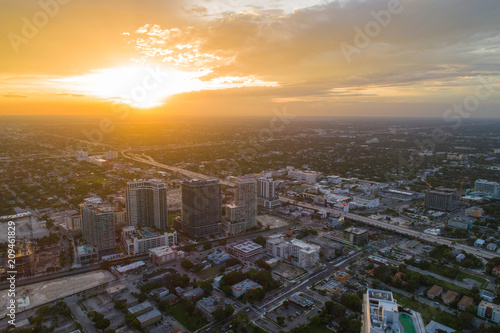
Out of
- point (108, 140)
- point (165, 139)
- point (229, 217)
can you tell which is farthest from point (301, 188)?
point (108, 140)

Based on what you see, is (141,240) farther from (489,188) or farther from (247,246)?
(489,188)

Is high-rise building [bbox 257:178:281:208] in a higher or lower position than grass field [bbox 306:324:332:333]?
higher

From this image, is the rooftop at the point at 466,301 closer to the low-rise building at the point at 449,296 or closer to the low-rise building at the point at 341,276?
the low-rise building at the point at 449,296

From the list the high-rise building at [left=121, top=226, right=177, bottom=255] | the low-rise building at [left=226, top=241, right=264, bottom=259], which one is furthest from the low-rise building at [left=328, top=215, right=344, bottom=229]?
the high-rise building at [left=121, top=226, right=177, bottom=255]

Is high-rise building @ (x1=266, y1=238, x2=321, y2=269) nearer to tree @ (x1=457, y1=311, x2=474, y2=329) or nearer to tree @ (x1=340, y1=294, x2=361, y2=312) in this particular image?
tree @ (x1=340, y1=294, x2=361, y2=312)

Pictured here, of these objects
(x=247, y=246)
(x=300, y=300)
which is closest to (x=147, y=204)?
(x=247, y=246)

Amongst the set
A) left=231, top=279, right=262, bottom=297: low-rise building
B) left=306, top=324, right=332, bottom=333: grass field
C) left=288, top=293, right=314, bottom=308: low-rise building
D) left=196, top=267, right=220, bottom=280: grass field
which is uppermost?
left=231, top=279, right=262, bottom=297: low-rise building

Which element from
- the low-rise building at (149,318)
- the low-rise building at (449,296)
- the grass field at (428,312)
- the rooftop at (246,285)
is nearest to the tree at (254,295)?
the rooftop at (246,285)
